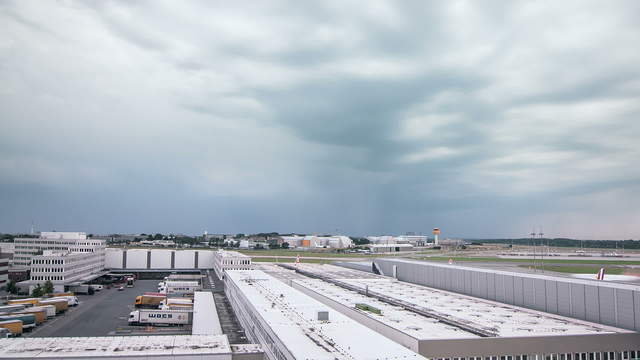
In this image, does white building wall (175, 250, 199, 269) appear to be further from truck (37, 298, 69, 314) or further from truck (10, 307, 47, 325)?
truck (10, 307, 47, 325)

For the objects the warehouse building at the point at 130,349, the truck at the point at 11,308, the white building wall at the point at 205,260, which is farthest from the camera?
the white building wall at the point at 205,260

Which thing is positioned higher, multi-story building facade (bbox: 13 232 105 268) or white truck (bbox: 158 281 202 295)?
multi-story building facade (bbox: 13 232 105 268)

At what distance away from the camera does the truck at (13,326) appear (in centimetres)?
4709

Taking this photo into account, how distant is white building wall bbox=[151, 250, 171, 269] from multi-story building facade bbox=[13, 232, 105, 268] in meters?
11.7

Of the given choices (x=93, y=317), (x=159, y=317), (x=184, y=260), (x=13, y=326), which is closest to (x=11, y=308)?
(x=93, y=317)

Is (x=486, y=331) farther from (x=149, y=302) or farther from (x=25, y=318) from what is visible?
(x=149, y=302)

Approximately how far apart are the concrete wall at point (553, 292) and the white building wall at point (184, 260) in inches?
2948

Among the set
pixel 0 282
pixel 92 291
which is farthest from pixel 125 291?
pixel 0 282

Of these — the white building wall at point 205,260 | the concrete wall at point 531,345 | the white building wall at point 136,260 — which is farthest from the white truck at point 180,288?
the concrete wall at point 531,345

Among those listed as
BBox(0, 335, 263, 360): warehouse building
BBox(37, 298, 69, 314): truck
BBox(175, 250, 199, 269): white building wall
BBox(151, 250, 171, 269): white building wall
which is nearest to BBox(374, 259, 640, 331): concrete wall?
BBox(0, 335, 263, 360): warehouse building

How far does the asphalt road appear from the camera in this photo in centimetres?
5009

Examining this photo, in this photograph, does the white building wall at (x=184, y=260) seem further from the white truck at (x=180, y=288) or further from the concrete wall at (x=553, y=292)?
the concrete wall at (x=553, y=292)

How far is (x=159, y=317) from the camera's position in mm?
53438

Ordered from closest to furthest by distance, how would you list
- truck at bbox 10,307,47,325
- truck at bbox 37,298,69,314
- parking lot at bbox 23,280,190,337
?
parking lot at bbox 23,280,190,337 < truck at bbox 10,307,47,325 < truck at bbox 37,298,69,314
